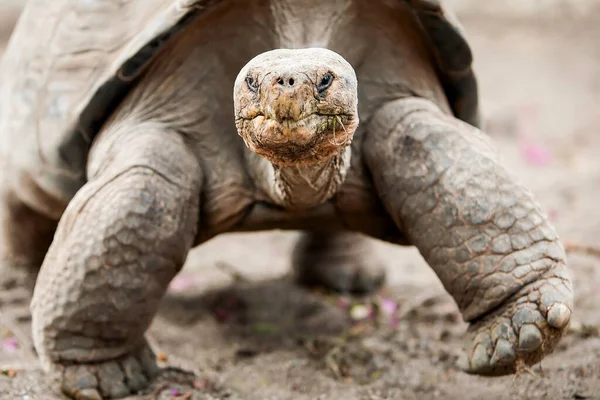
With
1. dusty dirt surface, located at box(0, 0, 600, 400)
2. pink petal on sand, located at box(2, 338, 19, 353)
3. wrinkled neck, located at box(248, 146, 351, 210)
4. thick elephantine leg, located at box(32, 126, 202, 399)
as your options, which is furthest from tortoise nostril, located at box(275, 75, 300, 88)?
pink petal on sand, located at box(2, 338, 19, 353)

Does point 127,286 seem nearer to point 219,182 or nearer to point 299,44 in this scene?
point 219,182

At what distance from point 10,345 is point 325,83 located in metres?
1.83

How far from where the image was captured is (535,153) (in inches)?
292

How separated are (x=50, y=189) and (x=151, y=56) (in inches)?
32.4

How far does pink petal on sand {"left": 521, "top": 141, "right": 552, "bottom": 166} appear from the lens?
7.29 metres

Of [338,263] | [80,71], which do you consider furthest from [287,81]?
[338,263]

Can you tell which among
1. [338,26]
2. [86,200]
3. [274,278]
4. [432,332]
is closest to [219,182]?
[86,200]

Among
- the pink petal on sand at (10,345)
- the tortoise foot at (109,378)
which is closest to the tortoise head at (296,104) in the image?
the tortoise foot at (109,378)

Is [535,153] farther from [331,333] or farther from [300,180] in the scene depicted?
[300,180]

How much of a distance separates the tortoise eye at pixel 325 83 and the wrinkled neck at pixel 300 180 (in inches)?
14.6

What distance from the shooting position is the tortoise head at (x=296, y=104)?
2.26m

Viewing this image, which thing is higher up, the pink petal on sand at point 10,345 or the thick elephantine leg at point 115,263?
the thick elephantine leg at point 115,263

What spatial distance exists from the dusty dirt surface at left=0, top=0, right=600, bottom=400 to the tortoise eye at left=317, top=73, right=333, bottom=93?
116 cm

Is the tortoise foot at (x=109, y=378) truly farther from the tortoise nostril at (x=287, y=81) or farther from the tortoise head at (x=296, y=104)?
the tortoise nostril at (x=287, y=81)
